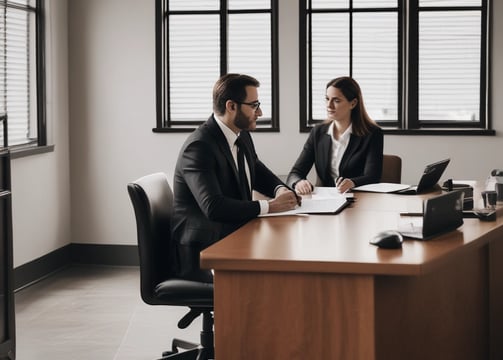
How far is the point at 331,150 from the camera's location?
16.8ft

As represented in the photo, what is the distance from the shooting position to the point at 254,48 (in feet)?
20.9

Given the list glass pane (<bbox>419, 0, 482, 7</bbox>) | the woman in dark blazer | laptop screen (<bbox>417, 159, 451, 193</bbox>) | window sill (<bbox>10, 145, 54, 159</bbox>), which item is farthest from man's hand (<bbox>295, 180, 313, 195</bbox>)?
glass pane (<bbox>419, 0, 482, 7</bbox>)

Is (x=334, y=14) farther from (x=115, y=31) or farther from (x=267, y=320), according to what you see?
(x=267, y=320)

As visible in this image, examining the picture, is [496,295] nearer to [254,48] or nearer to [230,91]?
[230,91]

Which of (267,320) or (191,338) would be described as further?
(191,338)

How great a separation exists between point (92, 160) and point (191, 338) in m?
2.40

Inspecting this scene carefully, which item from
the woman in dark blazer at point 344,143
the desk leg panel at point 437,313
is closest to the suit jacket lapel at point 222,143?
the desk leg panel at point 437,313

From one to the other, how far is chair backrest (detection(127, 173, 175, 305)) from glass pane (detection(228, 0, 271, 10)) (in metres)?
3.07

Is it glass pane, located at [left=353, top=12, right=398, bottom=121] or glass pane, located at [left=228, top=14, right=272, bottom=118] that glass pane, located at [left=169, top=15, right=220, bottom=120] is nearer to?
glass pane, located at [left=228, top=14, right=272, bottom=118]

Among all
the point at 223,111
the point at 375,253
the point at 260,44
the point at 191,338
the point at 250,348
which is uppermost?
the point at 260,44

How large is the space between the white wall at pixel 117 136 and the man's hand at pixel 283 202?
2.64 meters

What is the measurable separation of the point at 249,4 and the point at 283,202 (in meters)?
3.10

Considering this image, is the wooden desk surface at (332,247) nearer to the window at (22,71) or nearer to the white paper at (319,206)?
the white paper at (319,206)

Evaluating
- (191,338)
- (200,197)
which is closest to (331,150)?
(191,338)
